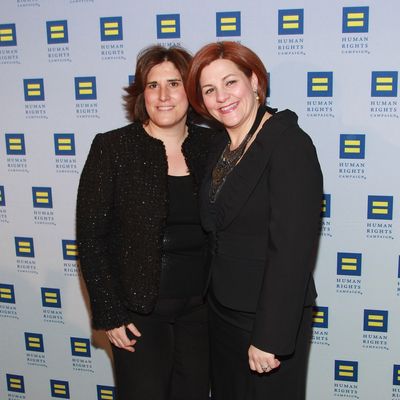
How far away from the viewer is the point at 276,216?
4.82 ft

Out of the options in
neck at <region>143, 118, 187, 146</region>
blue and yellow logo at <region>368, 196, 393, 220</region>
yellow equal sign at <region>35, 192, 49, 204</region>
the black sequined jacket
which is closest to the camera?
the black sequined jacket

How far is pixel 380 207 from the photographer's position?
2186 mm

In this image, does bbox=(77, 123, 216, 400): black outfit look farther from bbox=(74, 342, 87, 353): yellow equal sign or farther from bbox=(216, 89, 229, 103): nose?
bbox=(74, 342, 87, 353): yellow equal sign

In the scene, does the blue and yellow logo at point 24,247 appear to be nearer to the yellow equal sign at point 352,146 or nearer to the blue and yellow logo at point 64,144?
the blue and yellow logo at point 64,144

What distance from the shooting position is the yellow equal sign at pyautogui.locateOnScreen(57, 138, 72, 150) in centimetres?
245

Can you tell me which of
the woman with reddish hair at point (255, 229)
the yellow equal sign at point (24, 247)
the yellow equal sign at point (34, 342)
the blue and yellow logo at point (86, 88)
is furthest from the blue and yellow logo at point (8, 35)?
the yellow equal sign at point (34, 342)

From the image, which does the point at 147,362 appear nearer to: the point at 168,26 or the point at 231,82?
the point at 231,82

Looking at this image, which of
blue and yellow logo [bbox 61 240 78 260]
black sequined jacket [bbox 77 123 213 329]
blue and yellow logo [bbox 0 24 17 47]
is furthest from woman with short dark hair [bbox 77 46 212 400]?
blue and yellow logo [bbox 0 24 17 47]

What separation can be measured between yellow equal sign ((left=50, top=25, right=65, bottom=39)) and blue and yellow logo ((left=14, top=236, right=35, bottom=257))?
3.14 feet

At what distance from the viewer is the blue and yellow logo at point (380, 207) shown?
85.6 inches

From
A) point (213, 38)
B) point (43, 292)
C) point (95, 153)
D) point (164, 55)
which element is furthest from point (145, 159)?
point (43, 292)

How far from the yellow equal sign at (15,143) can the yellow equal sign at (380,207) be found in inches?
63.2

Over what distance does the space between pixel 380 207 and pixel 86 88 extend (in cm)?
135

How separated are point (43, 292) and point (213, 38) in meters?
1.46
